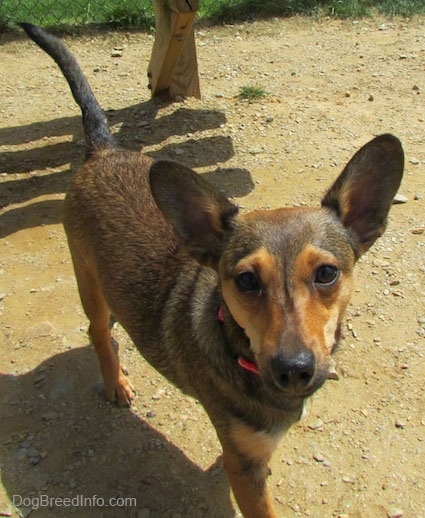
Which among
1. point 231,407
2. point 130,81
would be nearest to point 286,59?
point 130,81

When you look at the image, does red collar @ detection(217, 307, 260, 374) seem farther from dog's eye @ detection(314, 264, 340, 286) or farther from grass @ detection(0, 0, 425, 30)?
grass @ detection(0, 0, 425, 30)

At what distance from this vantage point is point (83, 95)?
406cm

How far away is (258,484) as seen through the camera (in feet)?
9.72

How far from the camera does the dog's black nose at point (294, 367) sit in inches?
88.7

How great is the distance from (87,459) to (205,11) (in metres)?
7.35

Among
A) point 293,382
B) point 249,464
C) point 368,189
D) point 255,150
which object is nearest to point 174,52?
point 255,150

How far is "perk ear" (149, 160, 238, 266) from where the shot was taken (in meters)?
2.75

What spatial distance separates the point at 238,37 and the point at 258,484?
6981 mm

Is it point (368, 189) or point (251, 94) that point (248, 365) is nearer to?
point (368, 189)

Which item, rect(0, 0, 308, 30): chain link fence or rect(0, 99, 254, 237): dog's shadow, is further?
rect(0, 0, 308, 30): chain link fence

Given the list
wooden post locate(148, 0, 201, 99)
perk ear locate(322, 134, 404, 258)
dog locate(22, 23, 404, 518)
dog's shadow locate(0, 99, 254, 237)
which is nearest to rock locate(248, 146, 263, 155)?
dog's shadow locate(0, 99, 254, 237)

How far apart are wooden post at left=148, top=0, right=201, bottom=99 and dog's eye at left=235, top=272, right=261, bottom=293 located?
4.03 m

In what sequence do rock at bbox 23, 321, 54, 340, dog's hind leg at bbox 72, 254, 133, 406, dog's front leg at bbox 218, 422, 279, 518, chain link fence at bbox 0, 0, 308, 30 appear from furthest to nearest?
chain link fence at bbox 0, 0, 308, 30
rock at bbox 23, 321, 54, 340
dog's hind leg at bbox 72, 254, 133, 406
dog's front leg at bbox 218, 422, 279, 518

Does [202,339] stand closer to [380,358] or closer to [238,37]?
[380,358]
